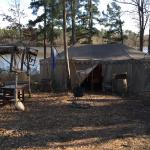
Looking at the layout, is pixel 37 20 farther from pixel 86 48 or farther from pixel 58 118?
pixel 58 118

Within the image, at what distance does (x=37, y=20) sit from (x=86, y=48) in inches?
670

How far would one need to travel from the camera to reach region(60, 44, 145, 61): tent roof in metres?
23.1

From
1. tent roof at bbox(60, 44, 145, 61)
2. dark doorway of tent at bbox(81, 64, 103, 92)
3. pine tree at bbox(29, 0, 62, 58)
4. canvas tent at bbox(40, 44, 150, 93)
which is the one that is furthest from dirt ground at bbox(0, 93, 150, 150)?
pine tree at bbox(29, 0, 62, 58)

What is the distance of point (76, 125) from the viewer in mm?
12445

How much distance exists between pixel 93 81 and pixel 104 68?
3.78 ft

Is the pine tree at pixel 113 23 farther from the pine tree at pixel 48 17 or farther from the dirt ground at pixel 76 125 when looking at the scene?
the dirt ground at pixel 76 125

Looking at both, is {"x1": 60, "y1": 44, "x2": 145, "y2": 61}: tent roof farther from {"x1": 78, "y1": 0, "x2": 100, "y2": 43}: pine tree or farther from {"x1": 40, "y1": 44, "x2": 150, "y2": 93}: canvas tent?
{"x1": 78, "y1": 0, "x2": 100, "y2": 43}: pine tree

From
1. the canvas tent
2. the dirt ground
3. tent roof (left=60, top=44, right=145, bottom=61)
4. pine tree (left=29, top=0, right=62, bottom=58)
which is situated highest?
pine tree (left=29, top=0, right=62, bottom=58)

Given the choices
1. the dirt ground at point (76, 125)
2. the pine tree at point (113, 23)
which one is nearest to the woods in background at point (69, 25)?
the pine tree at point (113, 23)

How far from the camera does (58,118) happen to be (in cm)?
1365

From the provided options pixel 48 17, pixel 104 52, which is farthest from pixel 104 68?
pixel 48 17

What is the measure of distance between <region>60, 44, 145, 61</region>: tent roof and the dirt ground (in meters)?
5.09

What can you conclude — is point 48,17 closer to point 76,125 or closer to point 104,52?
point 104,52

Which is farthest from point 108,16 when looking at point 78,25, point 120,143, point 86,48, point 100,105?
point 120,143
